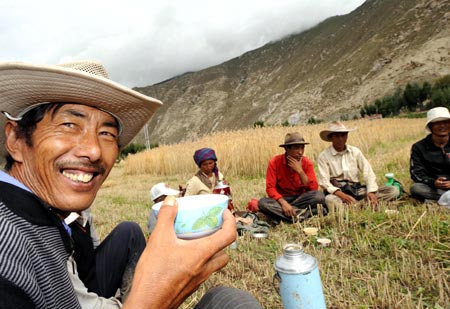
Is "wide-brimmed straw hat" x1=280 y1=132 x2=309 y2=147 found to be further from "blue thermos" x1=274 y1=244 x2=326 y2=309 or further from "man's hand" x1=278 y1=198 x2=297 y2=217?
"blue thermos" x1=274 y1=244 x2=326 y2=309

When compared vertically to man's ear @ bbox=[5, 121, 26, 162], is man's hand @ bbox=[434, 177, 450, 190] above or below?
below

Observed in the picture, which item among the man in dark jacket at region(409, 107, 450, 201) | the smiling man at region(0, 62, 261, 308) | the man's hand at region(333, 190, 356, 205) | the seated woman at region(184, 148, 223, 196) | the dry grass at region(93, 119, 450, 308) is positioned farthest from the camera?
the seated woman at region(184, 148, 223, 196)

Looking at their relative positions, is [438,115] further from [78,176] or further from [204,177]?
[78,176]

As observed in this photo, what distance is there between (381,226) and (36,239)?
354 cm

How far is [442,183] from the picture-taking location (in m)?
4.42

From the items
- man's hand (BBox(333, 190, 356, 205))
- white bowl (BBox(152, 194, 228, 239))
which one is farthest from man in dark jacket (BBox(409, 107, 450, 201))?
white bowl (BBox(152, 194, 228, 239))

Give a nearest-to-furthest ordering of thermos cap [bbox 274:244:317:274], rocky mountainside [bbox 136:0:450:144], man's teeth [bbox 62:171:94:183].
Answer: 1. man's teeth [bbox 62:171:94:183]
2. thermos cap [bbox 274:244:317:274]
3. rocky mountainside [bbox 136:0:450:144]

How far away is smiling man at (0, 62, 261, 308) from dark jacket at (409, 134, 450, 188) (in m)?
4.53

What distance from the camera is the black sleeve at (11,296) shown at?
746mm

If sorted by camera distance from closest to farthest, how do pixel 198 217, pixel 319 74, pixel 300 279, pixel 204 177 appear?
pixel 198 217 → pixel 300 279 → pixel 204 177 → pixel 319 74

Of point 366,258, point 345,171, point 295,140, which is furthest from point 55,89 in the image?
point 345,171

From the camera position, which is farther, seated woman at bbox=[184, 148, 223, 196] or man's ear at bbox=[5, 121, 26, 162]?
seated woman at bbox=[184, 148, 223, 196]

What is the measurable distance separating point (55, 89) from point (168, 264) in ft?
3.12

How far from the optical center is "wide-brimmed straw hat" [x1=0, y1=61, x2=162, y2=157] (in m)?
1.32
